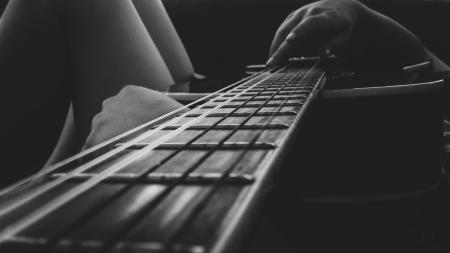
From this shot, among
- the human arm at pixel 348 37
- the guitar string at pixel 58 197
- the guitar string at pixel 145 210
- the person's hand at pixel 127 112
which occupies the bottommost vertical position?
the human arm at pixel 348 37

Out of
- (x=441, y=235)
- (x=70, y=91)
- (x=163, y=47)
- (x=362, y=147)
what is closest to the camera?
(x=362, y=147)

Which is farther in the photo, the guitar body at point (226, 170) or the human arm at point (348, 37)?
the human arm at point (348, 37)

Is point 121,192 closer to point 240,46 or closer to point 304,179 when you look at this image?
point 304,179

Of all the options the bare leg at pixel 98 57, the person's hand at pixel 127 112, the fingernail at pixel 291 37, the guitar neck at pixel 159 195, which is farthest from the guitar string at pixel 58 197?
the fingernail at pixel 291 37

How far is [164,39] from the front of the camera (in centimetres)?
127

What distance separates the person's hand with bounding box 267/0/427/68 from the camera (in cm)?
98

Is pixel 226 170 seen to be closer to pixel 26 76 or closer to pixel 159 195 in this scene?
pixel 159 195

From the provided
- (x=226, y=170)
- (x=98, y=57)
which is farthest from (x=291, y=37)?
(x=226, y=170)

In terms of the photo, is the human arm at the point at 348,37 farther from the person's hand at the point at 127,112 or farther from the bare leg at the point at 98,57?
the person's hand at the point at 127,112

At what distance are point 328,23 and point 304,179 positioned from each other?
0.47 meters

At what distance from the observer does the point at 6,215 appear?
0.79 ft

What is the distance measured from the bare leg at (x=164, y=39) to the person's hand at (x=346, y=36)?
0.31 metres

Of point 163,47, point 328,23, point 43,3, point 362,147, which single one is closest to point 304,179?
point 362,147

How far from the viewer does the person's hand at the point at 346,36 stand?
3.20ft
